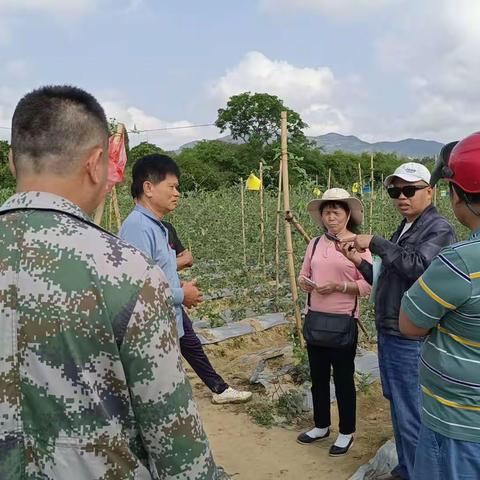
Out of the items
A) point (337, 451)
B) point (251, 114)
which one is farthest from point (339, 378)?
point (251, 114)

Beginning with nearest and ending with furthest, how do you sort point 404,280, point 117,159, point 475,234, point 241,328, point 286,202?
point 475,234 < point 404,280 < point 117,159 < point 286,202 < point 241,328

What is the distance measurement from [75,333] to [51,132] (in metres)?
0.36

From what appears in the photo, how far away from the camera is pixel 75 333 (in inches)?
35.9

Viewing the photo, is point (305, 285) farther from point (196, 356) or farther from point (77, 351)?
point (77, 351)

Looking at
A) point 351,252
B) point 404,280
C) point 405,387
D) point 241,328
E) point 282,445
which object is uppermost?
point 351,252

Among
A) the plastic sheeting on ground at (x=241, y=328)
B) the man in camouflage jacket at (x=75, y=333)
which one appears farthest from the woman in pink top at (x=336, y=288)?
the man in camouflage jacket at (x=75, y=333)

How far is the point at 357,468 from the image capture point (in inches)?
115

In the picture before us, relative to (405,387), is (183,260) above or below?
above

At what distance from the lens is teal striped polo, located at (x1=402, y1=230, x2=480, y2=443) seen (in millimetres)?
1450

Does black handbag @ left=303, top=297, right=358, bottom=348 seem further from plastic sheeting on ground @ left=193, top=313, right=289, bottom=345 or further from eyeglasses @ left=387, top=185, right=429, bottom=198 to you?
plastic sheeting on ground @ left=193, top=313, right=289, bottom=345

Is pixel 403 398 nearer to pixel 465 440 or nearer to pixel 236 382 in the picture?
pixel 465 440

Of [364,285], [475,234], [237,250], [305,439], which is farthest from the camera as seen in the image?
[237,250]

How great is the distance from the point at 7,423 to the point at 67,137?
52 cm

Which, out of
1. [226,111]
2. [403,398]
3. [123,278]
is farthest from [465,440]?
[226,111]
